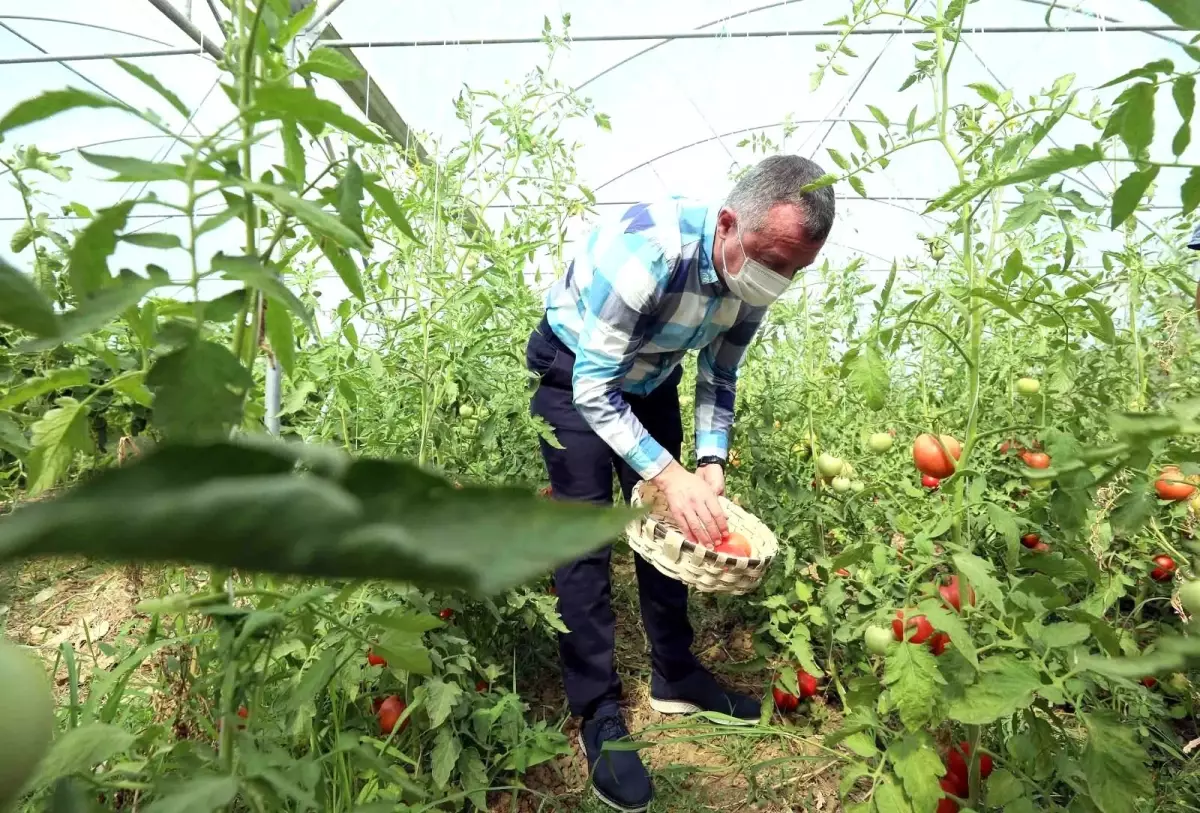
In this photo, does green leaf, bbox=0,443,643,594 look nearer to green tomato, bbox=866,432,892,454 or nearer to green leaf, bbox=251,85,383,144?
green leaf, bbox=251,85,383,144

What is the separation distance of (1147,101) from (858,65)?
6.42 metres

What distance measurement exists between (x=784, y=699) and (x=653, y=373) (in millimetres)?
995

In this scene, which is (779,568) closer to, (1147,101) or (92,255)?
(1147,101)

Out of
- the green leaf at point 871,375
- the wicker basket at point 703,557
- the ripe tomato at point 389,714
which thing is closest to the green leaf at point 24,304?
the green leaf at point 871,375

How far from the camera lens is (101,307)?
470 millimetres

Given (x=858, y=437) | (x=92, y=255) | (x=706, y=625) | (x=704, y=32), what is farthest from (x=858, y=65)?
(x=92, y=255)

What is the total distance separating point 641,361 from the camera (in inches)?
83.8

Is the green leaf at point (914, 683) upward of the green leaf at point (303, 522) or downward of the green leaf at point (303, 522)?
downward

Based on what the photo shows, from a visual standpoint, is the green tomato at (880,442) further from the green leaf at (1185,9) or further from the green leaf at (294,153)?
the green leaf at (294,153)

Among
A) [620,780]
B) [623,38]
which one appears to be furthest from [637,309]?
[623,38]

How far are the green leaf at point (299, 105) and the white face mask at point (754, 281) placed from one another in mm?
1470

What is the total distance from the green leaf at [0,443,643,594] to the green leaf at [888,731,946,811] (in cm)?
136

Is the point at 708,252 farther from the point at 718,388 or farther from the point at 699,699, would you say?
the point at 699,699

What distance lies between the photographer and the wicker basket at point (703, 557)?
5.86 feet
